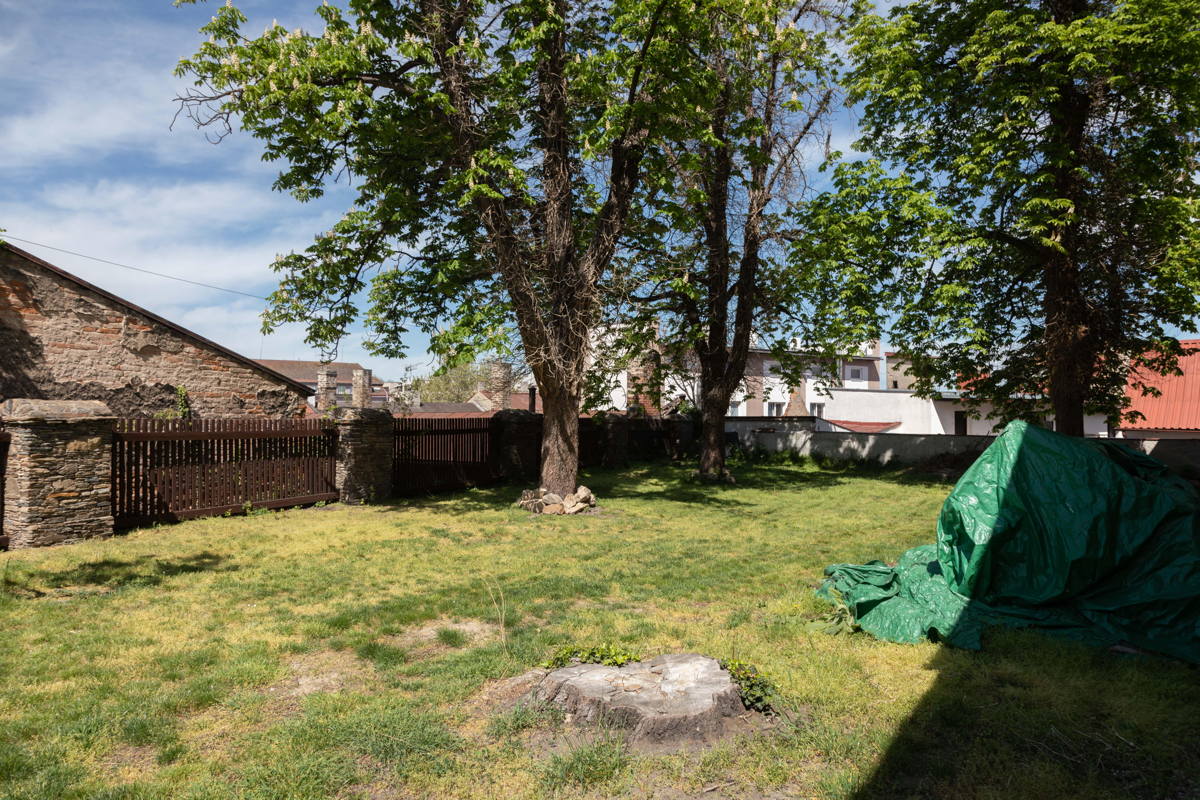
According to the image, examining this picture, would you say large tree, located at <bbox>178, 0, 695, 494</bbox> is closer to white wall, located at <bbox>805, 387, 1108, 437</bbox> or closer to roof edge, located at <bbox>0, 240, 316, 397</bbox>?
roof edge, located at <bbox>0, 240, 316, 397</bbox>

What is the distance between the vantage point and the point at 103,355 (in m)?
12.9

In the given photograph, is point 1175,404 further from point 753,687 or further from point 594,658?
point 594,658

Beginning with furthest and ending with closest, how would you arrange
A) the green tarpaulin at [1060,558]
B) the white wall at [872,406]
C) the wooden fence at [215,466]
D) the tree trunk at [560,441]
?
the white wall at [872,406], the tree trunk at [560,441], the wooden fence at [215,466], the green tarpaulin at [1060,558]

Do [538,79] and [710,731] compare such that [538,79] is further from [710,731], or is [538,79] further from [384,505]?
[710,731]

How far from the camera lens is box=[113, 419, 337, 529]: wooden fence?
9586 millimetres

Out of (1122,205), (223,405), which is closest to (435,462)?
(223,405)

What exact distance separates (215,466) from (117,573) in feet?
13.0

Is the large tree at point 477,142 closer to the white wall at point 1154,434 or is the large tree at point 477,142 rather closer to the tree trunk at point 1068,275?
the tree trunk at point 1068,275

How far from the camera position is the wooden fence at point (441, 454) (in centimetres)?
1377

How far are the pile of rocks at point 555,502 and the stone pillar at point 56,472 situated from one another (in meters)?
6.18

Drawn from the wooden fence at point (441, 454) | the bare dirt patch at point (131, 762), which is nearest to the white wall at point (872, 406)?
the wooden fence at point (441, 454)

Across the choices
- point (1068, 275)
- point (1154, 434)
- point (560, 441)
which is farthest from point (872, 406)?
point (560, 441)

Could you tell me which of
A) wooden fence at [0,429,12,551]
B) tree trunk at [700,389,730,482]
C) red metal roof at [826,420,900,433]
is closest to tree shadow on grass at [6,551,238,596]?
wooden fence at [0,429,12,551]

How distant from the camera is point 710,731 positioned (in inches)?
137
